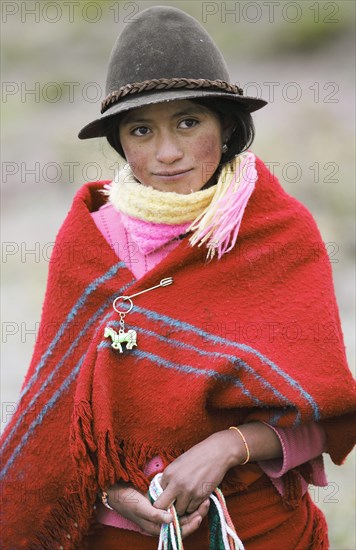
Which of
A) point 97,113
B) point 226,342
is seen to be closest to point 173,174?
point 226,342

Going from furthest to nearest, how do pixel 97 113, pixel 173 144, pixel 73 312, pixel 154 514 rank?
pixel 97 113, pixel 73 312, pixel 173 144, pixel 154 514

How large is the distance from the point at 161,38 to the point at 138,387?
2.67ft

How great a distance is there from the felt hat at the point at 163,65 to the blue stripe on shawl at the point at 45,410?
0.63 m

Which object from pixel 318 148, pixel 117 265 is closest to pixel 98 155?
pixel 318 148

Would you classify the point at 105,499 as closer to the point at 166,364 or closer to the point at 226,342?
the point at 166,364

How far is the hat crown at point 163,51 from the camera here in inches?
76.9

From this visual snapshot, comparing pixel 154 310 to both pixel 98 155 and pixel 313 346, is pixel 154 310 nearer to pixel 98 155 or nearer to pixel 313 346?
pixel 313 346

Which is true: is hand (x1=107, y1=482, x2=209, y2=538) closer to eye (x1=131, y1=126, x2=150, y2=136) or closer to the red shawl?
the red shawl

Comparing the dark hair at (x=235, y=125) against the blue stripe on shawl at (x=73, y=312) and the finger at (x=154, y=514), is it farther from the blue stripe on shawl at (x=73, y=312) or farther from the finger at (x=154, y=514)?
the finger at (x=154, y=514)

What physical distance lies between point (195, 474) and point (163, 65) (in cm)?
93

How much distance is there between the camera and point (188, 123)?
79.0 inches

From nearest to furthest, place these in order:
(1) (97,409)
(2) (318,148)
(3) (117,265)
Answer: (1) (97,409), (3) (117,265), (2) (318,148)

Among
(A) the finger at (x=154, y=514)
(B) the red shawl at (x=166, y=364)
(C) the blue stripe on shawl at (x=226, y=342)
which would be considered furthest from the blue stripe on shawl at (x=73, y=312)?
(A) the finger at (x=154, y=514)

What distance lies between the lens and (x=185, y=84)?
1930mm
